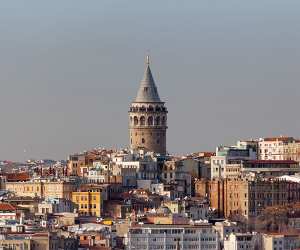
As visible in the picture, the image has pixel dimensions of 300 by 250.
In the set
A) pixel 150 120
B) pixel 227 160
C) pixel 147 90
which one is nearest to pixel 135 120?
pixel 150 120

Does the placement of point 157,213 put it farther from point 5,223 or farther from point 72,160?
point 72,160

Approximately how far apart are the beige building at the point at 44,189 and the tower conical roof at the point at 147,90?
11757 mm

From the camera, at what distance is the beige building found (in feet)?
382

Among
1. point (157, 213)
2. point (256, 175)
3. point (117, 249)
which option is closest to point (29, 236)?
point (117, 249)

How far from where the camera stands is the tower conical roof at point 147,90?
129375 mm

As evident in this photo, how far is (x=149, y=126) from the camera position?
12812 cm

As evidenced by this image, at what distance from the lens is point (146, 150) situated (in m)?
127

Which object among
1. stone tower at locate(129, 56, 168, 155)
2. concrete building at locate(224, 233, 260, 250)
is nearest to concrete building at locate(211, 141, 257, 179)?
stone tower at locate(129, 56, 168, 155)

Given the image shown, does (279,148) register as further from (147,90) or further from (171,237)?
(171,237)

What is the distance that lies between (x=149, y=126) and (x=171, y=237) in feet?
88.1

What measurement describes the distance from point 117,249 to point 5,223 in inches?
234

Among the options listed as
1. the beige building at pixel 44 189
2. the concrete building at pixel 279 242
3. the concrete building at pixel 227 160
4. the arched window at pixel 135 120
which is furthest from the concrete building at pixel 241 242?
the arched window at pixel 135 120

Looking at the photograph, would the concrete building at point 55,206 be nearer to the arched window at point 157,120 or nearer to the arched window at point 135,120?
the arched window at point 157,120

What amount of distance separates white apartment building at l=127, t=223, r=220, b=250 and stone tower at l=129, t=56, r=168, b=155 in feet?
83.3
